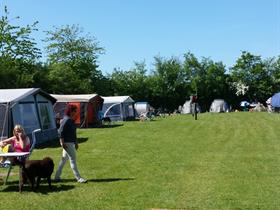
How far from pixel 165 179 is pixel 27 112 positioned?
398 inches

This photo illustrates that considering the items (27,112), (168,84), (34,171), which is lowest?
(34,171)

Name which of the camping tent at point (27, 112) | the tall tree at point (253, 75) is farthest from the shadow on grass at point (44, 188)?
the tall tree at point (253, 75)

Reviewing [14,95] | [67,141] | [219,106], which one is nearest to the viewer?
[67,141]

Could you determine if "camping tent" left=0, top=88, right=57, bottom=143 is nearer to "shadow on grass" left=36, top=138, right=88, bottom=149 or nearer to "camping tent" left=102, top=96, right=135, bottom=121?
"shadow on grass" left=36, top=138, right=88, bottom=149

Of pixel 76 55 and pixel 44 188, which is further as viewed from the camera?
pixel 76 55

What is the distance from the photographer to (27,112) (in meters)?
19.2

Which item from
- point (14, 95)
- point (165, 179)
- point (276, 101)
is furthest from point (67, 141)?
point (276, 101)

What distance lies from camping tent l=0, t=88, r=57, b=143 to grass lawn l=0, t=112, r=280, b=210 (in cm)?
163

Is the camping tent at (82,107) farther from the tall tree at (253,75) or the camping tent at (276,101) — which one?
the tall tree at (253,75)

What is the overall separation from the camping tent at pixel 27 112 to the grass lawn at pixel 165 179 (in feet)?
5.35

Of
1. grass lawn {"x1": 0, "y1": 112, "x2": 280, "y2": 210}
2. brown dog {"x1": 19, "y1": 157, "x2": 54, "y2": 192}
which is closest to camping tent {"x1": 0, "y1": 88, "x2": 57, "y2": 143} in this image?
grass lawn {"x1": 0, "y1": 112, "x2": 280, "y2": 210}

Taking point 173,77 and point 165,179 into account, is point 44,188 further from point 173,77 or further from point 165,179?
point 173,77

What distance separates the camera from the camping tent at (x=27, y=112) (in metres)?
17.7

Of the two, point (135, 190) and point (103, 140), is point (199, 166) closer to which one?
point (135, 190)
